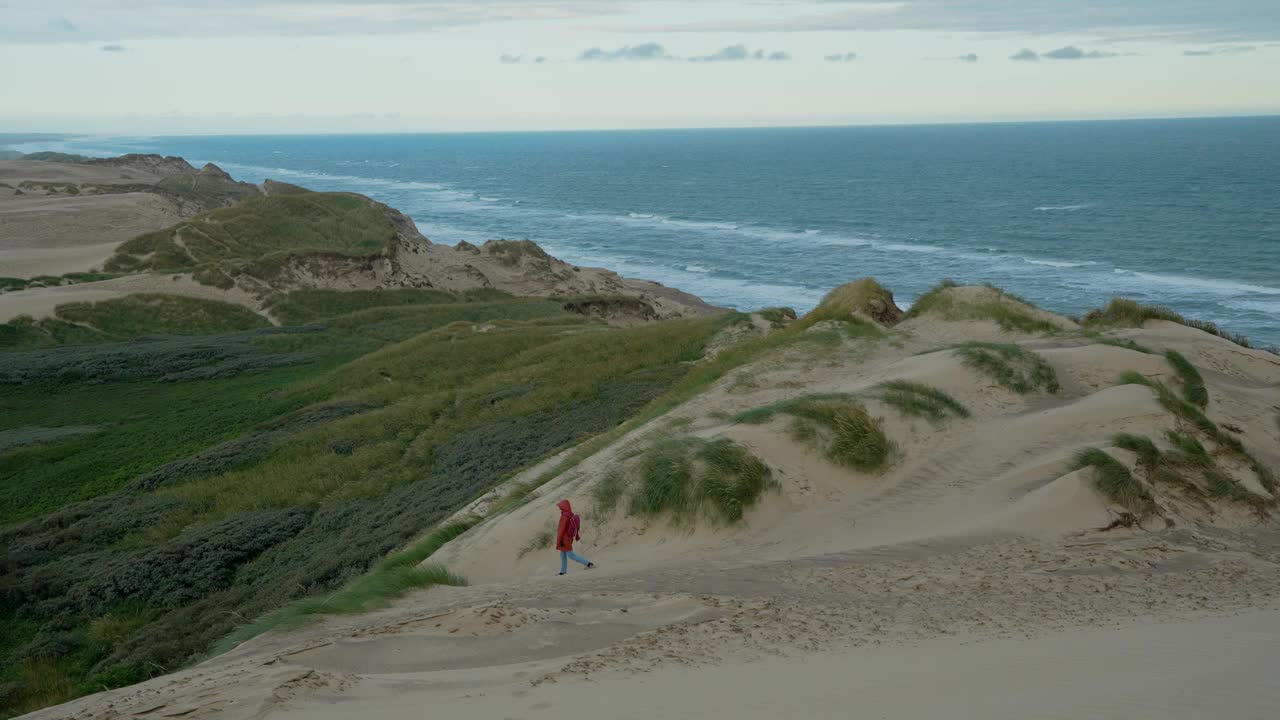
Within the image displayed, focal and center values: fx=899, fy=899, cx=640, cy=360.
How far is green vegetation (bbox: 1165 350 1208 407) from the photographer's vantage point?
14117 mm

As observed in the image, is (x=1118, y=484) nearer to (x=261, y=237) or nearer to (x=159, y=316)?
(x=159, y=316)

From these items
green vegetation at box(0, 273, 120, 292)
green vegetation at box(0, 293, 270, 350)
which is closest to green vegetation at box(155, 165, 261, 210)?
green vegetation at box(0, 273, 120, 292)

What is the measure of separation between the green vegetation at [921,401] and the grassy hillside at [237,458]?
21.0ft

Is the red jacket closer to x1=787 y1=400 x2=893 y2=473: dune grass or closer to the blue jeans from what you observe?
the blue jeans

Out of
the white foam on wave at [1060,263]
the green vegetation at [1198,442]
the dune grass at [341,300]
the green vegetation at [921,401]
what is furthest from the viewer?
the white foam on wave at [1060,263]

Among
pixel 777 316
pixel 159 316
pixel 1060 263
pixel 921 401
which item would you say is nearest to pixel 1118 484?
pixel 921 401

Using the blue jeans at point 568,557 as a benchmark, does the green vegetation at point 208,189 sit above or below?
above

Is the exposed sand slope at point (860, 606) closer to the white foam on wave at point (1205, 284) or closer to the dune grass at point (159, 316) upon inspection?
the dune grass at point (159, 316)

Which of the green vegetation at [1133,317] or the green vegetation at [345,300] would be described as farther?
the green vegetation at [345,300]

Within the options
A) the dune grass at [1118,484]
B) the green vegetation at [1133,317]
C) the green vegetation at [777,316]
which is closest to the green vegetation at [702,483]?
the dune grass at [1118,484]

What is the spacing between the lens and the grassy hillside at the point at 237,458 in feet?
44.2

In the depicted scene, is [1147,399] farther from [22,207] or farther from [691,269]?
[22,207]

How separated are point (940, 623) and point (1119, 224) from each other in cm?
8827

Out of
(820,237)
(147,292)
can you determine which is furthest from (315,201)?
(820,237)
